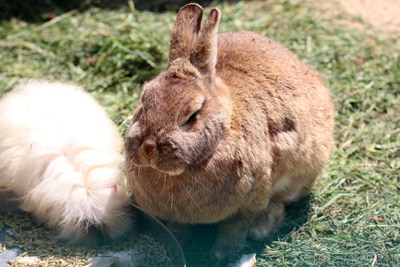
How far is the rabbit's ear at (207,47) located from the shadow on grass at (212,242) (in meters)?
1.12

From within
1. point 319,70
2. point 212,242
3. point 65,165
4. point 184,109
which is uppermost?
point 184,109

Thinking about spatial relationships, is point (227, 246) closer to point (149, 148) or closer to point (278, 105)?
point (278, 105)

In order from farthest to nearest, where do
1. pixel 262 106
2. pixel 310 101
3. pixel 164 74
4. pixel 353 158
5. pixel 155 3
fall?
pixel 155 3
pixel 353 158
pixel 310 101
pixel 262 106
pixel 164 74

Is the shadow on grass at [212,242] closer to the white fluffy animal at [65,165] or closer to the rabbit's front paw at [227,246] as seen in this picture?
the rabbit's front paw at [227,246]

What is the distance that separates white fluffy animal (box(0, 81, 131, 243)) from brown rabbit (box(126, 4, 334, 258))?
247 millimetres

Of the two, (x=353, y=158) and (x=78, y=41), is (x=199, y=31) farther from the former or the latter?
(x=78, y=41)

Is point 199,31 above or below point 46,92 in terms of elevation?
above

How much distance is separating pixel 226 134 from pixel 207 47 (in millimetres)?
476

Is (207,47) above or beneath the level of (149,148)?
above

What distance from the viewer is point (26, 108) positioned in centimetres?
434

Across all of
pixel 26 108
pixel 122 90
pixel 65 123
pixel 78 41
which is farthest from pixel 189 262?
pixel 78 41

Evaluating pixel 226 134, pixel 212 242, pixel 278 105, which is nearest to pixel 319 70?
pixel 278 105

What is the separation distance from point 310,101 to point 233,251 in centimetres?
103

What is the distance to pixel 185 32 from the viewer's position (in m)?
3.75
